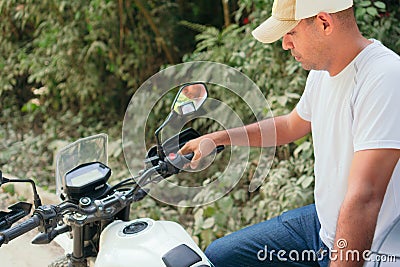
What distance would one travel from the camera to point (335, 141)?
5.05 feet

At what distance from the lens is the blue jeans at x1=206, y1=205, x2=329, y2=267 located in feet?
5.73

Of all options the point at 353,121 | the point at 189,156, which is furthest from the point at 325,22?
the point at 189,156

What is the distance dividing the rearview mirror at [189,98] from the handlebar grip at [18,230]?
0.44 meters

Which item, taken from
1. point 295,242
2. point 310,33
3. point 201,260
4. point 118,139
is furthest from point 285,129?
point 118,139

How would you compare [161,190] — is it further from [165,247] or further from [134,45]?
[134,45]

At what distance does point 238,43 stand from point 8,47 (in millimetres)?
3111

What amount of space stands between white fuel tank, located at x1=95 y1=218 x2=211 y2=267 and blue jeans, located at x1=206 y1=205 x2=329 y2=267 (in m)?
0.40

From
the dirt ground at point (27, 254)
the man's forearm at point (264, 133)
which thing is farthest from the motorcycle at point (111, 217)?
the dirt ground at point (27, 254)

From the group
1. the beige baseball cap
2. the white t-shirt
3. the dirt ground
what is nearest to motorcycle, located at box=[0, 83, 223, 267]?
the beige baseball cap

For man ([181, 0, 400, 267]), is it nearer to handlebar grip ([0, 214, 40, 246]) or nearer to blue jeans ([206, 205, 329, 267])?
blue jeans ([206, 205, 329, 267])

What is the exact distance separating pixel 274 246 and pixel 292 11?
2.36 ft

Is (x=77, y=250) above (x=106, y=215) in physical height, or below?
below

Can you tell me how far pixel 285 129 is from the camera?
1919 mm

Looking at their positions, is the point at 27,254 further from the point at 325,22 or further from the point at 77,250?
the point at 325,22
